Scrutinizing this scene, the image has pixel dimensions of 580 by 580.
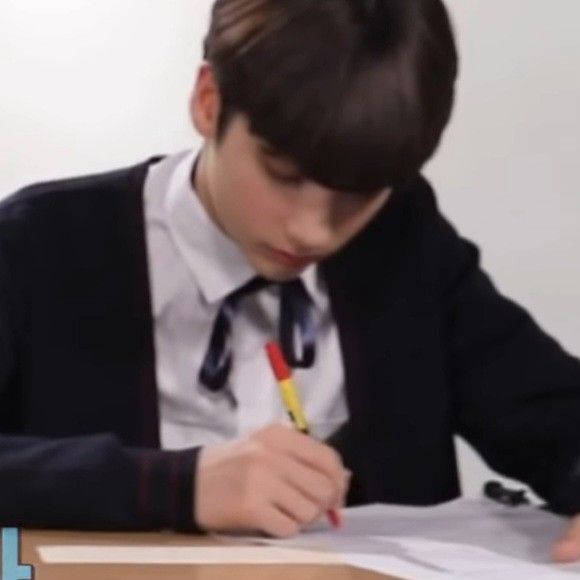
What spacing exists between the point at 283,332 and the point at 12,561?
32 cm

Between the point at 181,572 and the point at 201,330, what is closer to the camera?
the point at 181,572

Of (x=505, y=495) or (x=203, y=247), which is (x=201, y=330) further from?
(x=505, y=495)

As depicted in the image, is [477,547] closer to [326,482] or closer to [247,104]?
[326,482]

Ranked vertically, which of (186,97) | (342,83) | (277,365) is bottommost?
(277,365)

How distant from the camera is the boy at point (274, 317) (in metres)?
0.78

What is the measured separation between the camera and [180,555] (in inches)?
28.8

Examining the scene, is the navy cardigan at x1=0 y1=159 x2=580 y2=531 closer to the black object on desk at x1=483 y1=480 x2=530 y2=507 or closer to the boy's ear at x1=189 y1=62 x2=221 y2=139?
the black object on desk at x1=483 y1=480 x2=530 y2=507


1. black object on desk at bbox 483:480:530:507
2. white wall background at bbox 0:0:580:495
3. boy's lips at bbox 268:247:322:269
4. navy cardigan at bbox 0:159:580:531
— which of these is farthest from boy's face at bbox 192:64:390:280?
white wall background at bbox 0:0:580:495

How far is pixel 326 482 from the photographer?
2.54 ft

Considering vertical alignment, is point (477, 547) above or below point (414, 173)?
below

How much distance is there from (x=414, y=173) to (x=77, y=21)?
799 millimetres

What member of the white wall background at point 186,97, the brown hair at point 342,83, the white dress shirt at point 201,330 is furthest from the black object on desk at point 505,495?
the white wall background at point 186,97

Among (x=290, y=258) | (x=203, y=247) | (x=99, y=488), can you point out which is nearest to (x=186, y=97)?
(x=203, y=247)

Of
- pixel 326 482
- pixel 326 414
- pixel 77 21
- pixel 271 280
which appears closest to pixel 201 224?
pixel 271 280
